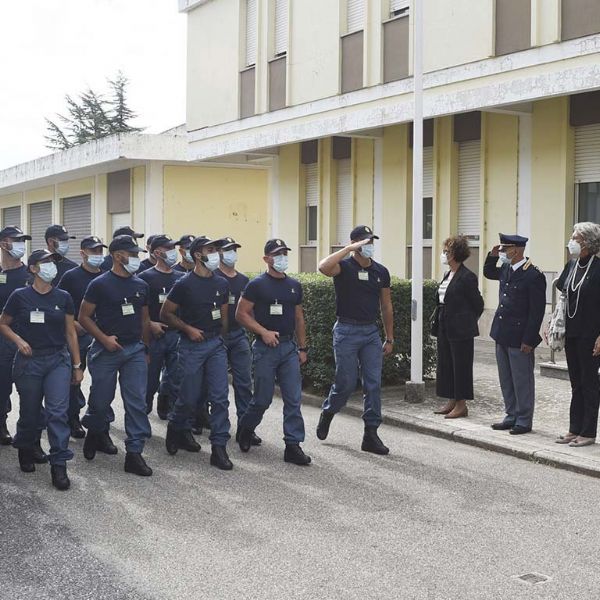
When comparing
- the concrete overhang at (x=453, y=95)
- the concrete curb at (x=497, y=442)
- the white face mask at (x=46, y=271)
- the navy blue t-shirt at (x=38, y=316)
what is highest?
the concrete overhang at (x=453, y=95)

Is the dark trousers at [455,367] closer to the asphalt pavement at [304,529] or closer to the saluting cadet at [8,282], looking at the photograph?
the asphalt pavement at [304,529]

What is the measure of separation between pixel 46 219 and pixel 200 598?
34821 mm

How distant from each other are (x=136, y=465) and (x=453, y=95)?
9528 mm

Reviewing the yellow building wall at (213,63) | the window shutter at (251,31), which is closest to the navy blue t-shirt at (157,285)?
the yellow building wall at (213,63)

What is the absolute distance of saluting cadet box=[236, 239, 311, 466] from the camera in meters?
8.23

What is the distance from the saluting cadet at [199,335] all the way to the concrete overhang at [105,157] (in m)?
19.4

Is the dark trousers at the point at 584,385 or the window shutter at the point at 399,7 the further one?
the window shutter at the point at 399,7

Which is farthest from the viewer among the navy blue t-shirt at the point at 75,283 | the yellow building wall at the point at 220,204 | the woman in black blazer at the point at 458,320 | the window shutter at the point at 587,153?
the yellow building wall at the point at 220,204

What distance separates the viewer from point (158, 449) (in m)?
8.70

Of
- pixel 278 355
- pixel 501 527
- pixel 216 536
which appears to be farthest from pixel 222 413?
pixel 501 527

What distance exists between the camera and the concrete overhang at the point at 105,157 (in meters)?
27.2

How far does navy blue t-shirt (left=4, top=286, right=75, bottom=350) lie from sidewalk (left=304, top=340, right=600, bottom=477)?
12.6 ft

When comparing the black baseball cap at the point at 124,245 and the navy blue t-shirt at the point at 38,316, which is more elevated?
the black baseball cap at the point at 124,245

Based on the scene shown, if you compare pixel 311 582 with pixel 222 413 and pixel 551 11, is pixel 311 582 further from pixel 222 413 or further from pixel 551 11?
pixel 551 11
